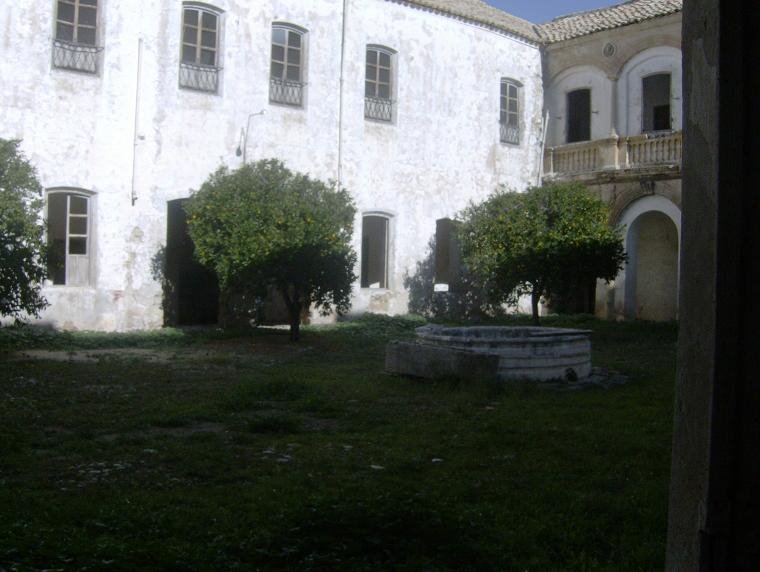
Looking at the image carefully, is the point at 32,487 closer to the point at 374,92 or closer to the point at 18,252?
the point at 18,252

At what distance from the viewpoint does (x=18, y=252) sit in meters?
11.9

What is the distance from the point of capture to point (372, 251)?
79.3ft

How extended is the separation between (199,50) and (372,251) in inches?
325

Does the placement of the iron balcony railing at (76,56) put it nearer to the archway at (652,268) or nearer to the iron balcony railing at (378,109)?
the iron balcony railing at (378,109)

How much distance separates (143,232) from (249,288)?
10.3ft

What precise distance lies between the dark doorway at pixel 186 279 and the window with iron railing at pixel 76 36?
3.30m

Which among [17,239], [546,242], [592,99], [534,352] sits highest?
[592,99]

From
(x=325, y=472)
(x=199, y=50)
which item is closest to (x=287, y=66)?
(x=199, y=50)

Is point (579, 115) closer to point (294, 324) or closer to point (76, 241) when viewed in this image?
point (294, 324)

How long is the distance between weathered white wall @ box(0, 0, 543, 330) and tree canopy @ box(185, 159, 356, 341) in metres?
1.90

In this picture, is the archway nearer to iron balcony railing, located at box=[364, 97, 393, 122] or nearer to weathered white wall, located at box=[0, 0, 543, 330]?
weathered white wall, located at box=[0, 0, 543, 330]

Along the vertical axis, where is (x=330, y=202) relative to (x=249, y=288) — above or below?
above

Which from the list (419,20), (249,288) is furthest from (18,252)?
(419,20)

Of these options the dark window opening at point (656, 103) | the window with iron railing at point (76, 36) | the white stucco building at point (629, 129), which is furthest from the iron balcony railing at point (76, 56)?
the dark window opening at point (656, 103)
